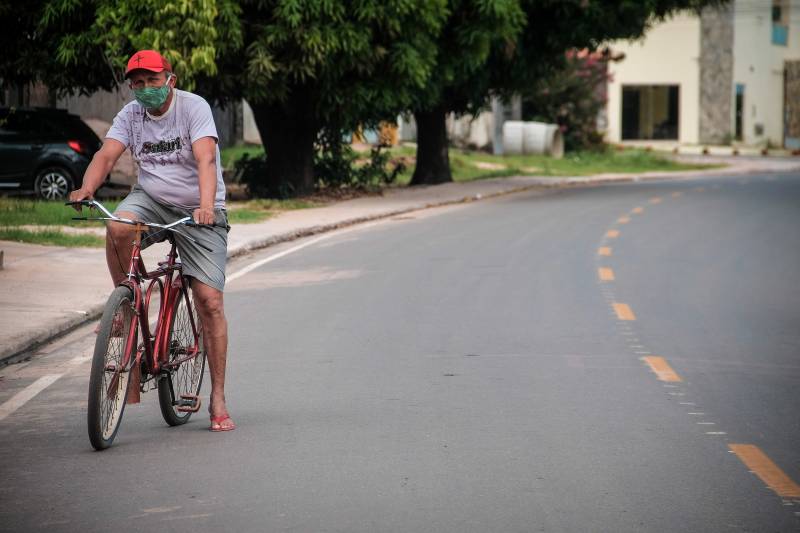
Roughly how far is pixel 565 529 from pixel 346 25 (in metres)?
18.0

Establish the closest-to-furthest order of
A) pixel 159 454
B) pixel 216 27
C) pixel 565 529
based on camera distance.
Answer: pixel 565 529 < pixel 159 454 < pixel 216 27

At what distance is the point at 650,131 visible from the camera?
62.2m

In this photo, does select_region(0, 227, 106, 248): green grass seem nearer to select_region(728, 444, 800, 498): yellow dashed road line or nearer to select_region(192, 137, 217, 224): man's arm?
select_region(192, 137, 217, 224): man's arm

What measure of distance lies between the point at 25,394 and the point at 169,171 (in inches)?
81.0

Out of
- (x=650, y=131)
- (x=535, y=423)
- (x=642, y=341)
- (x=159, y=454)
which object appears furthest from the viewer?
(x=650, y=131)

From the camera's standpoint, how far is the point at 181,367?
7.76 meters

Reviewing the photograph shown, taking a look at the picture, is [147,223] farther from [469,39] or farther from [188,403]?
[469,39]

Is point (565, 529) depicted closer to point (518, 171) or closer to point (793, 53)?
point (518, 171)

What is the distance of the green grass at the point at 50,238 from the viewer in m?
17.4

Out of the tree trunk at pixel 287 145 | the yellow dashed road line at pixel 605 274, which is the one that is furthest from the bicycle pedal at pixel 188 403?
the tree trunk at pixel 287 145

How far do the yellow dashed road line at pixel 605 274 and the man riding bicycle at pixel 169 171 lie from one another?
788 cm

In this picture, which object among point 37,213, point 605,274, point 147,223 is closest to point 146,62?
point 147,223

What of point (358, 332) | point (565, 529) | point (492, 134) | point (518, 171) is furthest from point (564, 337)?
point (492, 134)

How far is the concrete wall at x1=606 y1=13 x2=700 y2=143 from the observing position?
6109cm
